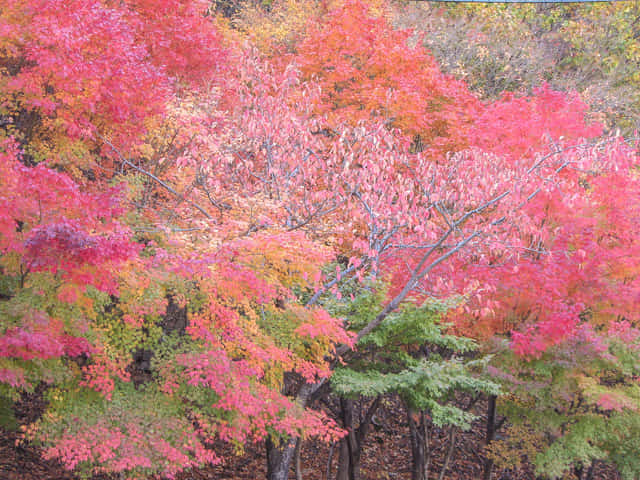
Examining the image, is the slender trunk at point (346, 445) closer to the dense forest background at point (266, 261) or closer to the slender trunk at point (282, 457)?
the dense forest background at point (266, 261)

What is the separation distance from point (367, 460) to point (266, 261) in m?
12.2

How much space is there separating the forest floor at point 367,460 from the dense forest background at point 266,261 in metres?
0.13

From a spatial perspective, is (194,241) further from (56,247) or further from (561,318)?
(561,318)

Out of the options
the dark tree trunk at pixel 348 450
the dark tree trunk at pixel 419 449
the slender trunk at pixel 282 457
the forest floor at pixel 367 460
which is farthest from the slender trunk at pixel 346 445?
the slender trunk at pixel 282 457

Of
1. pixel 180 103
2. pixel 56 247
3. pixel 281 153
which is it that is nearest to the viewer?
pixel 56 247

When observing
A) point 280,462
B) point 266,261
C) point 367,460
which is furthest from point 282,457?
point 367,460

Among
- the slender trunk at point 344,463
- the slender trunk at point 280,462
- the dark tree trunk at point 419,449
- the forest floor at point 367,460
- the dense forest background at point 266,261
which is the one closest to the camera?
the dense forest background at point 266,261

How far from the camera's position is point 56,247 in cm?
750

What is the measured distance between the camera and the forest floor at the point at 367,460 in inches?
549

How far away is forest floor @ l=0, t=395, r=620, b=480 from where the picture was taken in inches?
549

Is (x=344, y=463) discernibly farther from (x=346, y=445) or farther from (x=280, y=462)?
(x=280, y=462)

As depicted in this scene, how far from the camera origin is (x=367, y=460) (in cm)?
1984

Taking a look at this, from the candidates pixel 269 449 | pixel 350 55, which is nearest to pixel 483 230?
pixel 269 449

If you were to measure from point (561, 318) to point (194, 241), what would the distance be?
7.34m
